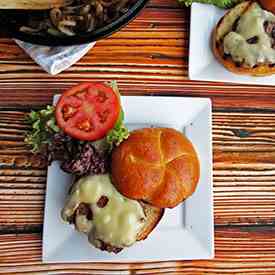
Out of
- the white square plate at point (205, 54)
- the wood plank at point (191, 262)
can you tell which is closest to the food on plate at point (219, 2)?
the white square plate at point (205, 54)

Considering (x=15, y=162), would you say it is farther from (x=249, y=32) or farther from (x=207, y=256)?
(x=249, y=32)

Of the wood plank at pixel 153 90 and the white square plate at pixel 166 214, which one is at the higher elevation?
the wood plank at pixel 153 90

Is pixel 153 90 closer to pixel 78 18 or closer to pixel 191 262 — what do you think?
pixel 78 18

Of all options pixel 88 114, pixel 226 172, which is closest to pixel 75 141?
pixel 88 114

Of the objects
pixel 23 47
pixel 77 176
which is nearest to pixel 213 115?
pixel 77 176

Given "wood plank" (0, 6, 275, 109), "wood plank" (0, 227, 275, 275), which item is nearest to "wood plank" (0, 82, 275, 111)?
"wood plank" (0, 6, 275, 109)

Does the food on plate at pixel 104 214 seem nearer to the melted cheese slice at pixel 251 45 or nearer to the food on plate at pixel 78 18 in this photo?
the food on plate at pixel 78 18

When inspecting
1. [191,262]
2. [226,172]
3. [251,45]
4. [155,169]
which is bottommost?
[191,262]
